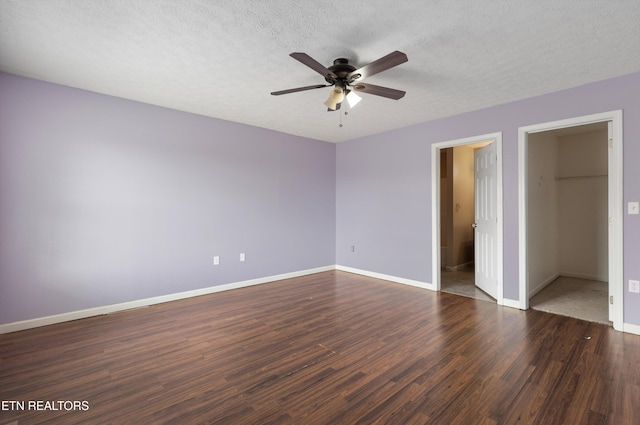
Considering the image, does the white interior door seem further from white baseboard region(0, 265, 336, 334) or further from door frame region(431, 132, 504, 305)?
white baseboard region(0, 265, 336, 334)

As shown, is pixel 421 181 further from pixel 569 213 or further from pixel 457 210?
pixel 569 213

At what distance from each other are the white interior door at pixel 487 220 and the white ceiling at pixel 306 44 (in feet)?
3.26

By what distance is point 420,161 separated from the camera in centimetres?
444

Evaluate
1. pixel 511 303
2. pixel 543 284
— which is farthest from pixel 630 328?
pixel 543 284

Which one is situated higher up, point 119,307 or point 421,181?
point 421,181

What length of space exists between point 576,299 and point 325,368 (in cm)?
367

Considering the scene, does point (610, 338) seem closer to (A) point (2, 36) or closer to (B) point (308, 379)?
(B) point (308, 379)

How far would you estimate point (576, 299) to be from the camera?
3773mm

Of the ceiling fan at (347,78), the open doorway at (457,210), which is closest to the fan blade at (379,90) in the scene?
the ceiling fan at (347,78)

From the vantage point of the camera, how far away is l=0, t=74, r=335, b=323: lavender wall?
9.49 ft

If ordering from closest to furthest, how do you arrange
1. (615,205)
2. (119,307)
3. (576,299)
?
(615,205) → (119,307) → (576,299)

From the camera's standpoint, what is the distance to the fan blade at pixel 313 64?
1903 millimetres

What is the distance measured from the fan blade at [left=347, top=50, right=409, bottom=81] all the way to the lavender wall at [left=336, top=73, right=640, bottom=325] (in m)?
2.23

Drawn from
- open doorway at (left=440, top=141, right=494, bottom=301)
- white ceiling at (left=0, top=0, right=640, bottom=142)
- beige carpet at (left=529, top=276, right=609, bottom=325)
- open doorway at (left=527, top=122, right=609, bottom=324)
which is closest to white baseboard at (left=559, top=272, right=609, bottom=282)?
open doorway at (left=527, top=122, right=609, bottom=324)
